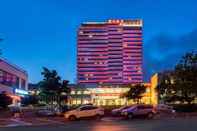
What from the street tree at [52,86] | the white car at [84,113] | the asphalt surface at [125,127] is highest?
the street tree at [52,86]

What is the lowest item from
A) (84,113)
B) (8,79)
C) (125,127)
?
(125,127)

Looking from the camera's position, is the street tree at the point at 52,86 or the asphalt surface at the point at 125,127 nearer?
the asphalt surface at the point at 125,127

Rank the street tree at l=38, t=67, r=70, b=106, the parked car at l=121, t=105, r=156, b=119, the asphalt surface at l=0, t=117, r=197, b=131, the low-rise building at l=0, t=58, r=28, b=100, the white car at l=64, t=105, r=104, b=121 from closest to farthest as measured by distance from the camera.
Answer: the asphalt surface at l=0, t=117, r=197, b=131 < the white car at l=64, t=105, r=104, b=121 < the parked car at l=121, t=105, r=156, b=119 < the street tree at l=38, t=67, r=70, b=106 < the low-rise building at l=0, t=58, r=28, b=100

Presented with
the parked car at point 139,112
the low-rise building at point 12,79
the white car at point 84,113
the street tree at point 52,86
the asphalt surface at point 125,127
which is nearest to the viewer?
the asphalt surface at point 125,127

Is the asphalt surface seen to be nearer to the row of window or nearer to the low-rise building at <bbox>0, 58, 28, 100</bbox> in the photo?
the low-rise building at <bbox>0, 58, 28, 100</bbox>

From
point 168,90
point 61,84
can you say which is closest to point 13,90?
point 61,84

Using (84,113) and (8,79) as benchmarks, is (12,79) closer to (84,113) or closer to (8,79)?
(8,79)

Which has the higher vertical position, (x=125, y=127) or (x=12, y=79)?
(x=12, y=79)

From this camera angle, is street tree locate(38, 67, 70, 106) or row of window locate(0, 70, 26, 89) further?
row of window locate(0, 70, 26, 89)

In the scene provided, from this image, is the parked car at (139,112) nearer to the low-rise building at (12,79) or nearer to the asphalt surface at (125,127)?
the asphalt surface at (125,127)

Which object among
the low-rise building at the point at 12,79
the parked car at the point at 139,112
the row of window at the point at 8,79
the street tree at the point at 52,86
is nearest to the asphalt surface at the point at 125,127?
the parked car at the point at 139,112

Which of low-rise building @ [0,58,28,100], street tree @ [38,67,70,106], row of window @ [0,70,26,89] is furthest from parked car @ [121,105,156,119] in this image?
row of window @ [0,70,26,89]

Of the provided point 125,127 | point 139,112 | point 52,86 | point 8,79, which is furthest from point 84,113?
point 8,79

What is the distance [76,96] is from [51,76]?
3511 inches
